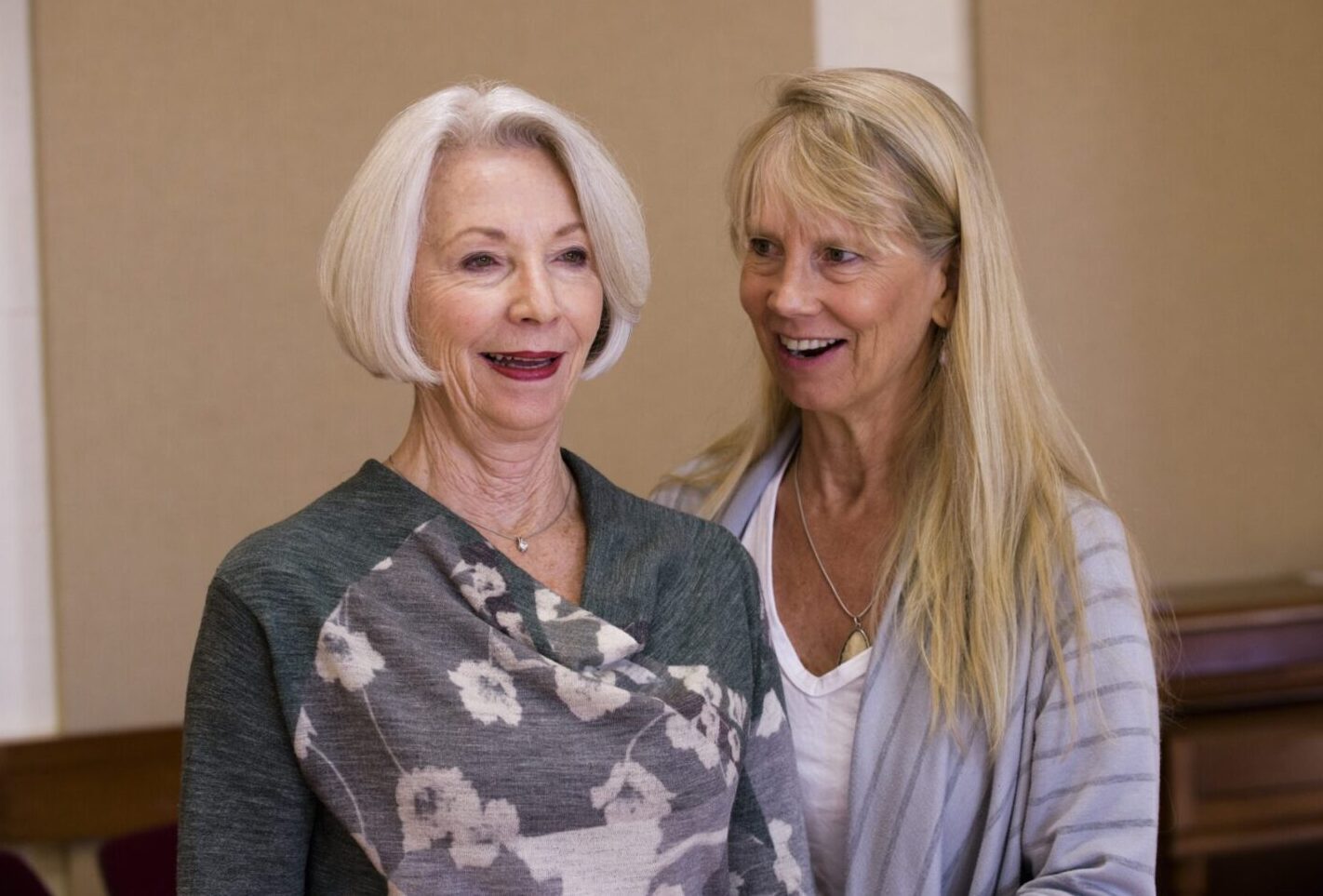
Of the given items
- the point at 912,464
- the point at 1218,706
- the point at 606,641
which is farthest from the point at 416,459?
the point at 1218,706

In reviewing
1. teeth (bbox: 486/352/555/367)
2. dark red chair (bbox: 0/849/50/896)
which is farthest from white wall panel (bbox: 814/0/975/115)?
dark red chair (bbox: 0/849/50/896)

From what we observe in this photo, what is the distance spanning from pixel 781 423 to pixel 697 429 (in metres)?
1.15

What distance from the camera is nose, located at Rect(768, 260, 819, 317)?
1835 mm

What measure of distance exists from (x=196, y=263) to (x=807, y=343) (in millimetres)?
1571

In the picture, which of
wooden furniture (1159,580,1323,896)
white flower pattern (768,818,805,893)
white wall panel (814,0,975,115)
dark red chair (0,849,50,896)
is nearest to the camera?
white flower pattern (768,818,805,893)

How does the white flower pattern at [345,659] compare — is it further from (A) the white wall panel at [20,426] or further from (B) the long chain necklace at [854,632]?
(A) the white wall panel at [20,426]

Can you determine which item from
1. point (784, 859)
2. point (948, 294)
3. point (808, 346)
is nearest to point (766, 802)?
point (784, 859)

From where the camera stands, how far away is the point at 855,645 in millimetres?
1887

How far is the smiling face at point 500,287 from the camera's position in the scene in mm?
1460

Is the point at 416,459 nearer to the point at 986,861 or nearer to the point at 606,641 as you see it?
the point at 606,641

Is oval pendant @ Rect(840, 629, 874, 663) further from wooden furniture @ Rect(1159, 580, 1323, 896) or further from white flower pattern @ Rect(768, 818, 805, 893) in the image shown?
wooden furniture @ Rect(1159, 580, 1323, 896)

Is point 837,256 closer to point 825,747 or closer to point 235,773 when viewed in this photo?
point 825,747

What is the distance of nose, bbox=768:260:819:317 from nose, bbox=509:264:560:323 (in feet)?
1.46

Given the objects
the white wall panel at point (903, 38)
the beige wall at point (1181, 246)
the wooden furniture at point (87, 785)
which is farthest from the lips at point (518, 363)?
the beige wall at point (1181, 246)
